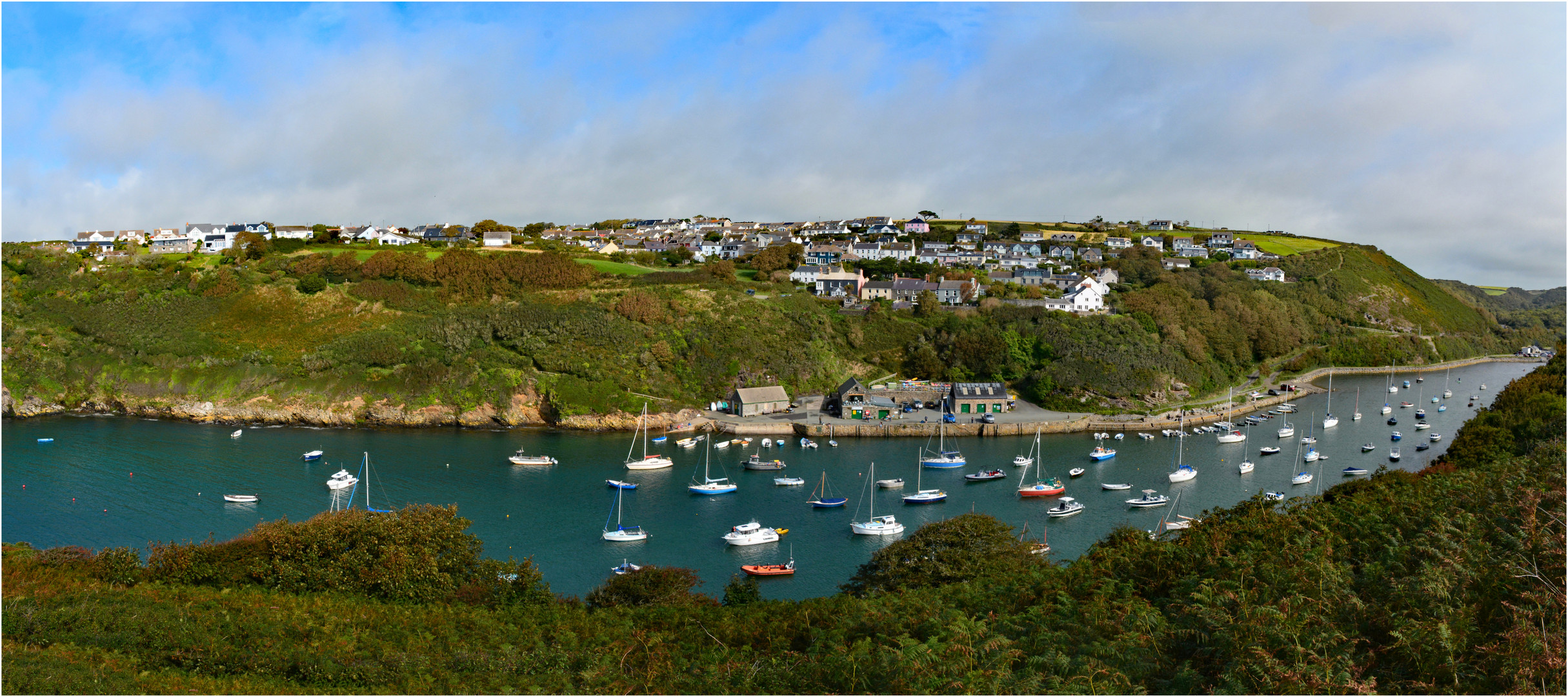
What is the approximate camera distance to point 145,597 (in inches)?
464

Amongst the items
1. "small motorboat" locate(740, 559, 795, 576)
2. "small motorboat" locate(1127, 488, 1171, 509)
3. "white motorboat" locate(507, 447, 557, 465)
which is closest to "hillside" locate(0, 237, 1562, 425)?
"white motorboat" locate(507, 447, 557, 465)

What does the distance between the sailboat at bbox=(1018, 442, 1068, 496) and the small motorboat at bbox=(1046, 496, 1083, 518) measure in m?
1.21

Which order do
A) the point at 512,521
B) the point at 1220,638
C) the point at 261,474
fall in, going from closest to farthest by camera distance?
the point at 1220,638 < the point at 512,521 < the point at 261,474

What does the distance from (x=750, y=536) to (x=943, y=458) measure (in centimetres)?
1115

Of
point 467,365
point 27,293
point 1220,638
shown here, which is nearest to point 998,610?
point 1220,638

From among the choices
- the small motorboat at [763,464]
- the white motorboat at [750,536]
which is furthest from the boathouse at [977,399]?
the white motorboat at [750,536]

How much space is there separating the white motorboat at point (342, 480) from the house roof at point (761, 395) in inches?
683

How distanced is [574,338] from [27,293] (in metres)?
33.7

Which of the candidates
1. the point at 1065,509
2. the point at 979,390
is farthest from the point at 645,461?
the point at 979,390

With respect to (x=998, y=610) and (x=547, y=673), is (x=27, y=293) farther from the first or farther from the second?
(x=998, y=610)

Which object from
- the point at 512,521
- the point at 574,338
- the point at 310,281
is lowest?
the point at 512,521

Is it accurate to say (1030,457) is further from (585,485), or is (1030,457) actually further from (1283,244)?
(1283,244)

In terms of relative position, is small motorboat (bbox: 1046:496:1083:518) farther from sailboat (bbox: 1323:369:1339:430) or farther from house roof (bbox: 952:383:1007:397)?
sailboat (bbox: 1323:369:1339:430)

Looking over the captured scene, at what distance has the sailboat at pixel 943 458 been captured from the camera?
31.7 meters
